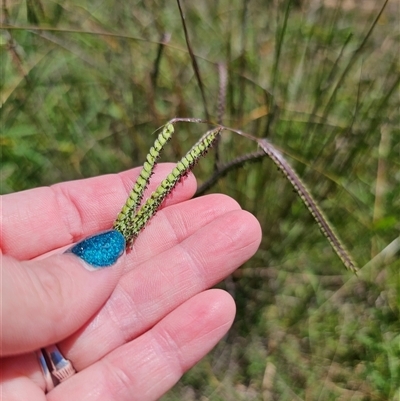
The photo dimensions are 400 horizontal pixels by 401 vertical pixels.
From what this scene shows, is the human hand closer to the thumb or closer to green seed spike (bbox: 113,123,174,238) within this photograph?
the thumb

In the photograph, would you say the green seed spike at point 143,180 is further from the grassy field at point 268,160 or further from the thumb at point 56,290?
the grassy field at point 268,160

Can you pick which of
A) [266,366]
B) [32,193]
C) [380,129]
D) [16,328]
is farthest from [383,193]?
[16,328]

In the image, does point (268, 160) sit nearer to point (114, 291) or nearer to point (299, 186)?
point (299, 186)

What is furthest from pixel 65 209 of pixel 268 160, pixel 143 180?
pixel 268 160

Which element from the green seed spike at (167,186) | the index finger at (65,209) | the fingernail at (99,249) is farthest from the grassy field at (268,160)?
the fingernail at (99,249)

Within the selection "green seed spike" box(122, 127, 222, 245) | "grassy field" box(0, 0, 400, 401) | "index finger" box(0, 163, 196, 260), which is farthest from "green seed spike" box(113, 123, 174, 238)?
"grassy field" box(0, 0, 400, 401)

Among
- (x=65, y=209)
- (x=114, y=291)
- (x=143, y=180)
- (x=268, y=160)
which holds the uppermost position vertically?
(x=143, y=180)
